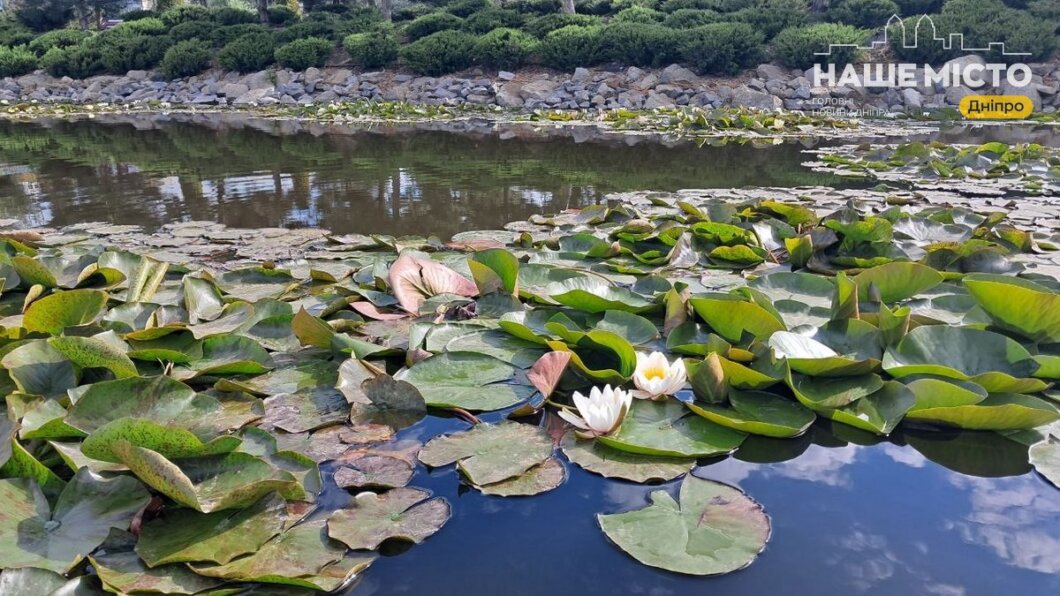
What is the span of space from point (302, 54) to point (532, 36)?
5.55 m

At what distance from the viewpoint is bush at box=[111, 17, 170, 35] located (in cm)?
1992

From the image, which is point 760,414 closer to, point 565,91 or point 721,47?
point 565,91

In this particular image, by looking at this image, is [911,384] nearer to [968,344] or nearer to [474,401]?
[968,344]

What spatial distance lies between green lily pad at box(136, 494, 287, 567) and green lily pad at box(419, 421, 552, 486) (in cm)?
31

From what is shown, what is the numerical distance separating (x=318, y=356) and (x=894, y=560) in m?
1.41

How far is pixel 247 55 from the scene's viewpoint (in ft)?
55.2

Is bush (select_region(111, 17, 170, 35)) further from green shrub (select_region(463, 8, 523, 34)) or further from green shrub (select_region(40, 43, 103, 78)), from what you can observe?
green shrub (select_region(463, 8, 523, 34))

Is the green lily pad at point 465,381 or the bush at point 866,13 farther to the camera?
the bush at point 866,13

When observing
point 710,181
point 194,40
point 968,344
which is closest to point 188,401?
point 968,344

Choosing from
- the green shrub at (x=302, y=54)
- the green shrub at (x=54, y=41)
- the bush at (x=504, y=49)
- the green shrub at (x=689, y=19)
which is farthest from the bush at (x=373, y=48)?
the green shrub at (x=54, y=41)

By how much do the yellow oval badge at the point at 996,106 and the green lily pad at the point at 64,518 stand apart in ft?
46.1

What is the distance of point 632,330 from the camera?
1859 mm

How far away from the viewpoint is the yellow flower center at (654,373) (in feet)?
5.00

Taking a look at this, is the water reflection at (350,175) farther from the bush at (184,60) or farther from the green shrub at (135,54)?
the green shrub at (135,54)
